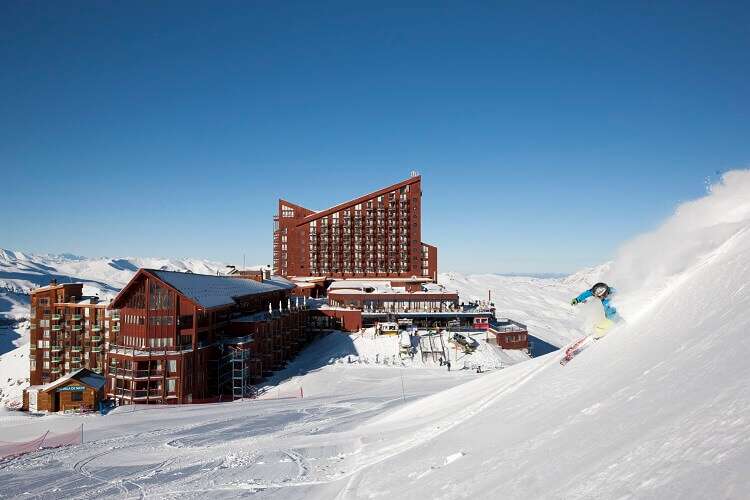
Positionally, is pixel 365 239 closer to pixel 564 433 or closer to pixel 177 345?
pixel 177 345

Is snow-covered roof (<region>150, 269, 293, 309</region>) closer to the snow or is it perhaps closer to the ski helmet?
the snow

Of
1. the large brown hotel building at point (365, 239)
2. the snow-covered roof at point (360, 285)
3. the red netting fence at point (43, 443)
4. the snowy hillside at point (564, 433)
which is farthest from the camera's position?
the large brown hotel building at point (365, 239)

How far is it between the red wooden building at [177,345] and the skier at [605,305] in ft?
124

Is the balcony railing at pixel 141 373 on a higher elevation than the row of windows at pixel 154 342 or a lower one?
lower

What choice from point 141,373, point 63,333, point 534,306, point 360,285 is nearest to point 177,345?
point 141,373

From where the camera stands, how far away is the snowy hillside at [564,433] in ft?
21.2

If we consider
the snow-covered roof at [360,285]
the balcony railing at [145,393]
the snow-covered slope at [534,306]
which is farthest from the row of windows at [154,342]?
the snow-covered slope at [534,306]

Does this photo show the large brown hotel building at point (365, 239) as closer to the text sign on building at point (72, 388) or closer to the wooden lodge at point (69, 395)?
the wooden lodge at point (69, 395)

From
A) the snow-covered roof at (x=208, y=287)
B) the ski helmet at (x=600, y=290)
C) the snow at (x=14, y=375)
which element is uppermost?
the snow-covered roof at (x=208, y=287)

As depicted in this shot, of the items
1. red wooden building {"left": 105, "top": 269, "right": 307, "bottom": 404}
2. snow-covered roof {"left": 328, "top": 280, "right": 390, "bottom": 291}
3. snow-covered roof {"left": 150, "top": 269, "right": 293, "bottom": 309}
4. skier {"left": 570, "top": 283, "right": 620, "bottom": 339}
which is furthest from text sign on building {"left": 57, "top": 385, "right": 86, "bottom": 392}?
skier {"left": 570, "top": 283, "right": 620, "bottom": 339}

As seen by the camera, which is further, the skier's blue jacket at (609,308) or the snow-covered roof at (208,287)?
the snow-covered roof at (208,287)

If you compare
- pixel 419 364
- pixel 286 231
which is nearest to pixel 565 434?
pixel 419 364

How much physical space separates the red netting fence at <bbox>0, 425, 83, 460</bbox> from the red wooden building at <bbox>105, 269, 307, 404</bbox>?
46.3ft

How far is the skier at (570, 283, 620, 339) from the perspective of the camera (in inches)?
590
